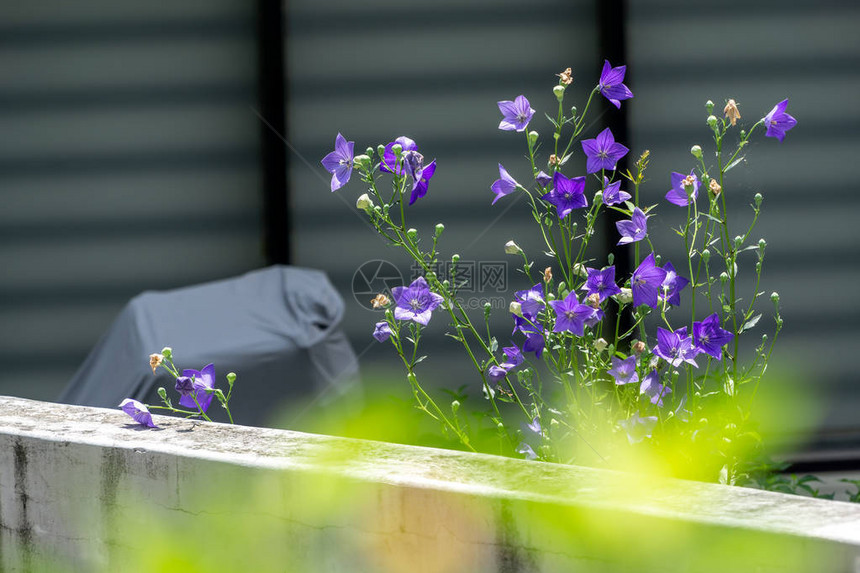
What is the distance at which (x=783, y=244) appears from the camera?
424 cm

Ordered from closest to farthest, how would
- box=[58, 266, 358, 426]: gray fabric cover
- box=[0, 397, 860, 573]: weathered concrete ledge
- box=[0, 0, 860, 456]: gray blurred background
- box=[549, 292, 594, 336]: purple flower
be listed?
box=[0, 397, 860, 573]: weathered concrete ledge < box=[549, 292, 594, 336]: purple flower < box=[58, 266, 358, 426]: gray fabric cover < box=[0, 0, 860, 456]: gray blurred background

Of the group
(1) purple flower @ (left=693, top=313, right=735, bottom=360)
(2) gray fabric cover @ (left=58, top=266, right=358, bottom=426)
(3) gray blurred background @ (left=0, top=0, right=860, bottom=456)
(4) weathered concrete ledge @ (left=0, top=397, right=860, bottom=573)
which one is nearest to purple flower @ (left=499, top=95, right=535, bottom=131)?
(1) purple flower @ (left=693, top=313, right=735, bottom=360)

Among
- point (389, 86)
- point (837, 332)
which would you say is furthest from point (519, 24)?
point (837, 332)

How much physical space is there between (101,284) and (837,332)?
11.3 ft

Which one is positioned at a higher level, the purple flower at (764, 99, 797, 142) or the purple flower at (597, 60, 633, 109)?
the purple flower at (597, 60, 633, 109)

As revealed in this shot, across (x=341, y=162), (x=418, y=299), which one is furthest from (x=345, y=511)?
(x=341, y=162)

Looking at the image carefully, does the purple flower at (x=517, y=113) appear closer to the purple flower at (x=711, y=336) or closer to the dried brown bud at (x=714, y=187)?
the dried brown bud at (x=714, y=187)

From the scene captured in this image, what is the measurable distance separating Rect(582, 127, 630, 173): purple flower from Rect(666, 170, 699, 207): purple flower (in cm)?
11

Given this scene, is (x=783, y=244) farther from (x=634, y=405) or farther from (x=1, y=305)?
(x=1, y=305)

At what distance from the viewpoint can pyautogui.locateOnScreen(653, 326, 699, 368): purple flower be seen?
1.53 metres

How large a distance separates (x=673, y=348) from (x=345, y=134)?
2865mm

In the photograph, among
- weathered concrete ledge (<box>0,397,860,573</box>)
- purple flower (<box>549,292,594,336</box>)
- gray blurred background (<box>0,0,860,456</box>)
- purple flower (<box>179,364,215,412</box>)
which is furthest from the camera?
gray blurred background (<box>0,0,860,456</box>)

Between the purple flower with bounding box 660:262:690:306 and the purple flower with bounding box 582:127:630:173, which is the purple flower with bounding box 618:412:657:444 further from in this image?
the purple flower with bounding box 582:127:630:173

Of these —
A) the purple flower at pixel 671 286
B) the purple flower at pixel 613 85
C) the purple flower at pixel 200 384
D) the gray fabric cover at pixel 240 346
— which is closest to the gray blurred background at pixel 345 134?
the gray fabric cover at pixel 240 346
